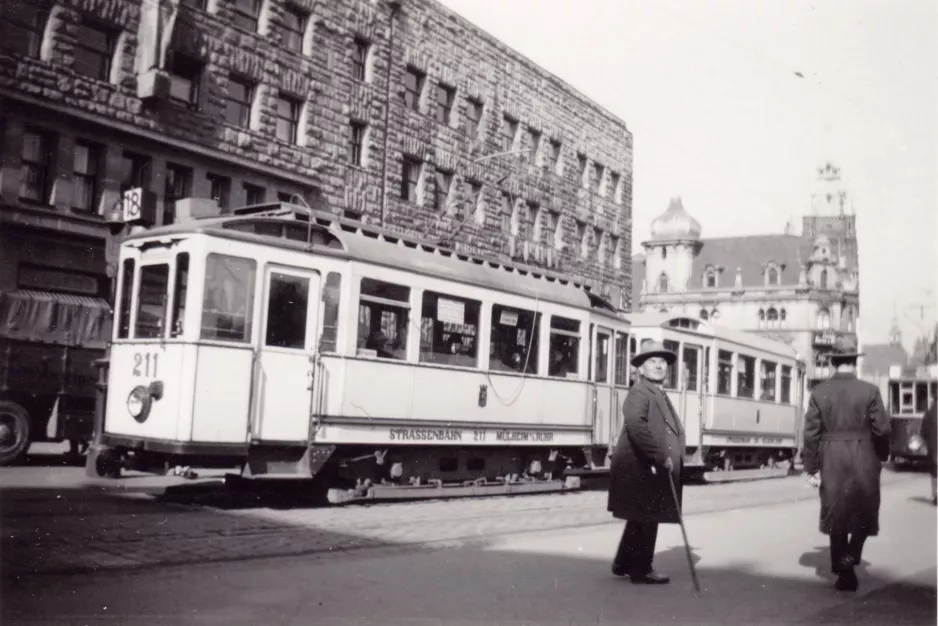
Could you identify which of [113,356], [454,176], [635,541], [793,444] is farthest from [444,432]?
[454,176]

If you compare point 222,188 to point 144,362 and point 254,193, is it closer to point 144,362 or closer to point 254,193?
point 254,193

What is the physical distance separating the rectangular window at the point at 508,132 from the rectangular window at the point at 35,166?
17.1 m

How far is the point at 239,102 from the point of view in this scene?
23344 millimetres

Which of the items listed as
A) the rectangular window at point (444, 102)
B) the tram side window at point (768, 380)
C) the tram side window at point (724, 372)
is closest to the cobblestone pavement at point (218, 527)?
the tram side window at point (724, 372)

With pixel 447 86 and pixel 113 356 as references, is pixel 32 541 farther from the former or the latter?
pixel 447 86

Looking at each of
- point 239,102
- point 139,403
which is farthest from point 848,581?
point 239,102

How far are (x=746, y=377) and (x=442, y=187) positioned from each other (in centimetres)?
1248

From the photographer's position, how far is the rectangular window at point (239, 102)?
75.8 ft

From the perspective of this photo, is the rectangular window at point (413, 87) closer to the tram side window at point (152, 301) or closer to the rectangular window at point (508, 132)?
the rectangular window at point (508, 132)

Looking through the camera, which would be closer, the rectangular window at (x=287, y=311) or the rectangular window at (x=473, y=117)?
the rectangular window at (x=287, y=311)

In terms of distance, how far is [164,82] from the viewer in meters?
20.7

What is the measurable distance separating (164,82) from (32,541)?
15400 mm

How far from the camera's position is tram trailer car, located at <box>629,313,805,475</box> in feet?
62.8

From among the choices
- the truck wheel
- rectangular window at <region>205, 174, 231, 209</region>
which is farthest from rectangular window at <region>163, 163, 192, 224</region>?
the truck wheel
